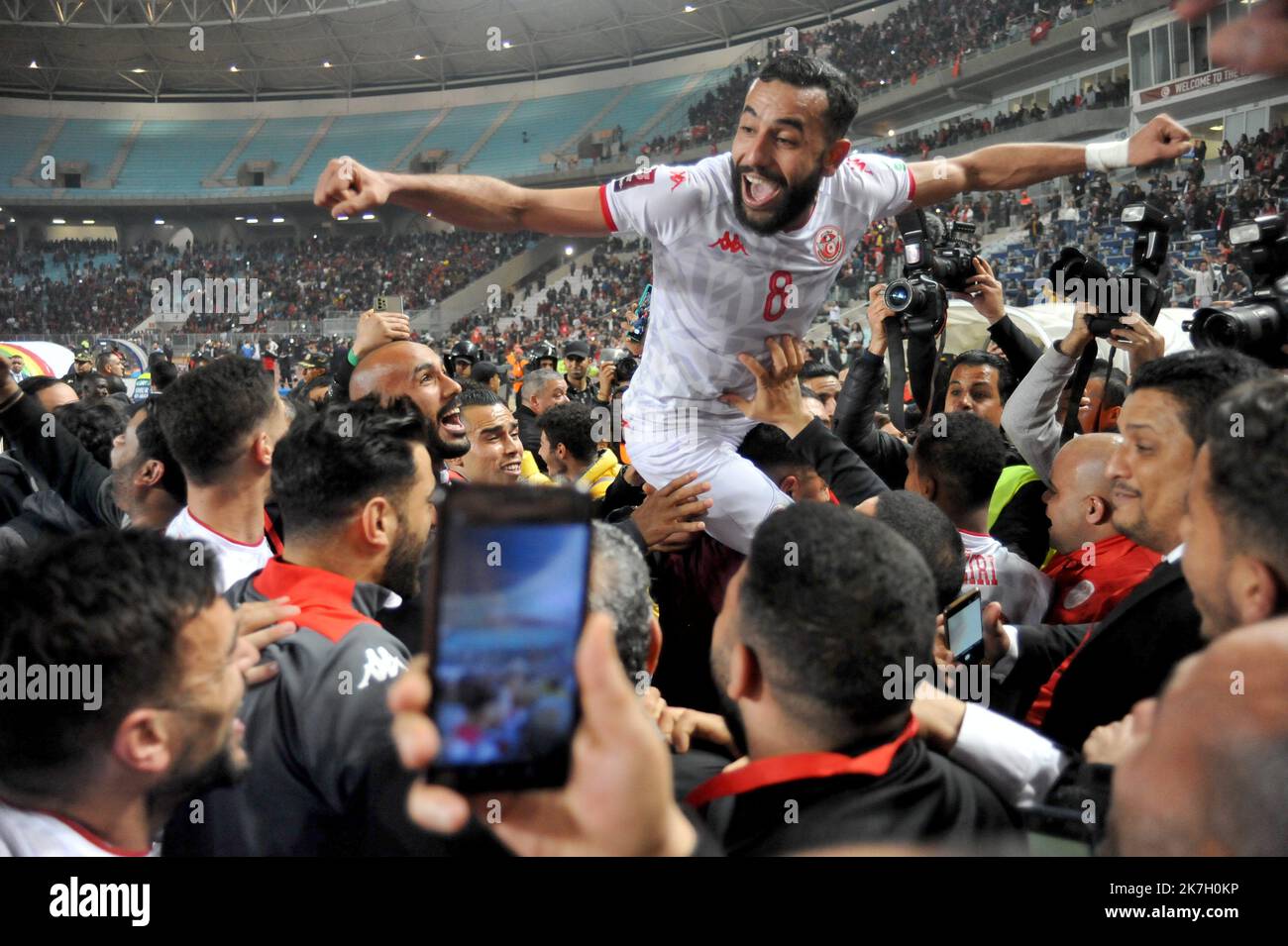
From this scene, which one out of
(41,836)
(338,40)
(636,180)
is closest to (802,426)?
(636,180)

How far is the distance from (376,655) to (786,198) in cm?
189

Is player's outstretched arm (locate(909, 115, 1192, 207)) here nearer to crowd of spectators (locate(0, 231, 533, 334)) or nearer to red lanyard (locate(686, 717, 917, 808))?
red lanyard (locate(686, 717, 917, 808))

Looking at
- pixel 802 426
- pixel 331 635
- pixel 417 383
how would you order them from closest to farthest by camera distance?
pixel 331 635
pixel 802 426
pixel 417 383

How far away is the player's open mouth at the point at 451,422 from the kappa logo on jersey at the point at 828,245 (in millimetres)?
1438

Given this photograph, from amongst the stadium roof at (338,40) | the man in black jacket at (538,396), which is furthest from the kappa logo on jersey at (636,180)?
the stadium roof at (338,40)

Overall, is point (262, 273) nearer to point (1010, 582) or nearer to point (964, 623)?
point (1010, 582)

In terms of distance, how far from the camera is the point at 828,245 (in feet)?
10.4

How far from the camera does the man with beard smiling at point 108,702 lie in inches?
53.4

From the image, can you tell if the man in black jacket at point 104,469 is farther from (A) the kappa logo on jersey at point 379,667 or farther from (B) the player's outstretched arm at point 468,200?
(A) the kappa logo on jersey at point 379,667

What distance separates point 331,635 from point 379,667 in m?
0.13

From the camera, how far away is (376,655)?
1757 mm

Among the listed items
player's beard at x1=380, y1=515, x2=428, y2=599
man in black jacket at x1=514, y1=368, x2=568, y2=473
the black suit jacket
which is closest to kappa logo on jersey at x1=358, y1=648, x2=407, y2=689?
player's beard at x1=380, y1=515, x2=428, y2=599
